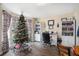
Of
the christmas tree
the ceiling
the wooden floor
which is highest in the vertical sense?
the ceiling

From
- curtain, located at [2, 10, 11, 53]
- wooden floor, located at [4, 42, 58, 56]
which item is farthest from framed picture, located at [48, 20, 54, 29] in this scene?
curtain, located at [2, 10, 11, 53]

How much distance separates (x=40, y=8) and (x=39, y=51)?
69 centimetres

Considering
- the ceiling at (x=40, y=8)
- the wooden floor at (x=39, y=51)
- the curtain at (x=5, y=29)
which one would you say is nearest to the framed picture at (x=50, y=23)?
the ceiling at (x=40, y=8)

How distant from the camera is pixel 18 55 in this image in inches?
91.0

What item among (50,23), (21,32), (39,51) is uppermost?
(50,23)

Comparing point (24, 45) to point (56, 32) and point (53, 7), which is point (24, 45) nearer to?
point (56, 32)

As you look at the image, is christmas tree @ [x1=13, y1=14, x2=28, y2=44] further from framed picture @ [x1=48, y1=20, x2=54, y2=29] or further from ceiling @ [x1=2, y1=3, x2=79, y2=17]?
framed picture @ [x1=48, y1=20, x2=54, y2=29]

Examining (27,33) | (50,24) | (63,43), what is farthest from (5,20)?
(63,43)

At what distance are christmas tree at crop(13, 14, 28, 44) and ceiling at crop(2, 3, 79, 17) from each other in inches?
5.1

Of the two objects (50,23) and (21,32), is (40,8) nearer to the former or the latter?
(50,23)

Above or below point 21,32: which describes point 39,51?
below

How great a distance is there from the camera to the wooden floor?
90.1 inches

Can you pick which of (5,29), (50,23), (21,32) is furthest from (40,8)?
(5,29)

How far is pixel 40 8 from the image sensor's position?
7.46 feet
